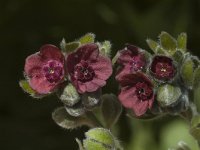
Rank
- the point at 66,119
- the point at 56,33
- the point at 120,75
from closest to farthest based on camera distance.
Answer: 1. the point at 120,75
2. the point at 66,119
3. the point at 56,33

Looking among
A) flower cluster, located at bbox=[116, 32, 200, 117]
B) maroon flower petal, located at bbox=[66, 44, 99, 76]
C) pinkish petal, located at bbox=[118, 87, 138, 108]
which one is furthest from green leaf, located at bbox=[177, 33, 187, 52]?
maroon flower petal, located at bbox=[66, 44, 99, 76]

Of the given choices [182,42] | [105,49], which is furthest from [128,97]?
[182,42]

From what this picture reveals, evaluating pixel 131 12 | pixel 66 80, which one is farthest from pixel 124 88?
pixel 131 12

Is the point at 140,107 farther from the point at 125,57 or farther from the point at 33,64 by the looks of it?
the point at 33,64

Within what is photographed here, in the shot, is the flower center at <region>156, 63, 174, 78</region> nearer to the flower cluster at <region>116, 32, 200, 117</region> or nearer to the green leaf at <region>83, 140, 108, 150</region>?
the flower cluster at <region>116, 32, 200, 117</region>

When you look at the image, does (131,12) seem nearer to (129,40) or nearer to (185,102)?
(129,40)

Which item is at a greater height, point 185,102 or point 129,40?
point 185,102
